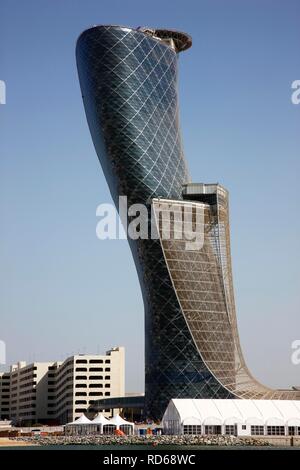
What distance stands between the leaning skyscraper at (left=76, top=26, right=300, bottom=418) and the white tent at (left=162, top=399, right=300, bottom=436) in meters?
17.1

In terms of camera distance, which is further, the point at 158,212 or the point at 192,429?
the point at 158,212

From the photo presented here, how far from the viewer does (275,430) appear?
9800 cm

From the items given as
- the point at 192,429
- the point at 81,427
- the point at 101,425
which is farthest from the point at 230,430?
the point at 81,427

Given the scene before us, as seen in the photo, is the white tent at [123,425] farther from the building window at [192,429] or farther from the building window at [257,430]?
the building window at [257,430]

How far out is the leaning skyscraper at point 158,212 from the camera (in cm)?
12356

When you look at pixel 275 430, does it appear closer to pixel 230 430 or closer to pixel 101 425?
pixel 230 430

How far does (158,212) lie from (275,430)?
128ft

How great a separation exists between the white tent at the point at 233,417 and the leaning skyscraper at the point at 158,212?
1714cm

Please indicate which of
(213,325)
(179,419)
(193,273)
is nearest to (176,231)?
(193,273)

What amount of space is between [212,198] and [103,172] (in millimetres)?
16990

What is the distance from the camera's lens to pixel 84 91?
5310 inches

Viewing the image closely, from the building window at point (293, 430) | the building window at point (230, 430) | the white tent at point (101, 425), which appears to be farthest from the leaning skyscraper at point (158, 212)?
the building window at point (230, 430)

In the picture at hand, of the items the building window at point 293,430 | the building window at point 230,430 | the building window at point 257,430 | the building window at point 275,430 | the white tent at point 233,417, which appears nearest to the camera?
the building window at point 230,430
